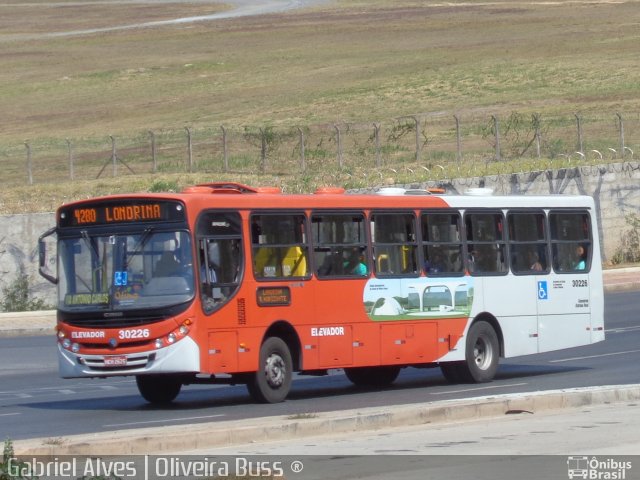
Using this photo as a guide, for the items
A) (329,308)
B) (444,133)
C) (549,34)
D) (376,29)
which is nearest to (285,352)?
(329,308)

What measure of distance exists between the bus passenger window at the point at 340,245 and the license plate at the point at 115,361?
289 cm

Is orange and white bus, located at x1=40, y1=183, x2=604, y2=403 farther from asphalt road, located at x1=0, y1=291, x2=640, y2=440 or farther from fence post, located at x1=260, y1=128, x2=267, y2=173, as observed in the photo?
fence post, located at x1=260, y1=128, x2=267, y2=173

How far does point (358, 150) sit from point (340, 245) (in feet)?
100

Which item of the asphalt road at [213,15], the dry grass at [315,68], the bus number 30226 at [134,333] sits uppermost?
the asphalt road at [213,15]

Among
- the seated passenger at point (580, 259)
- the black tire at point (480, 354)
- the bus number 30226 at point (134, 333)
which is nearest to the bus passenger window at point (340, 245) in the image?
the black tire at point (480, 354)

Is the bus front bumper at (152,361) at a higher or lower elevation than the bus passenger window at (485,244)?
lower

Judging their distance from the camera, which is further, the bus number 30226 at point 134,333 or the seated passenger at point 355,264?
the seated passenger at point 355,264

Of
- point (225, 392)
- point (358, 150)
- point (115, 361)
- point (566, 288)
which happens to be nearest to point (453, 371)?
point (566, 288)

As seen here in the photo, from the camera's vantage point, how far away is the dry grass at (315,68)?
5997cm

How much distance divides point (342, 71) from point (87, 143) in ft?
70.5

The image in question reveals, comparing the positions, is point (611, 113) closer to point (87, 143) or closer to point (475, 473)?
point (87, 143)

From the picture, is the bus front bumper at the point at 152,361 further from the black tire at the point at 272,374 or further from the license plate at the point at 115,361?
the black tire at the point at 272,374

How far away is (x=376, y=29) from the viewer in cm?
8744

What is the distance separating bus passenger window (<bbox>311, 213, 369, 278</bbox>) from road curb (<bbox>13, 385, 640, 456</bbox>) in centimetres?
372
